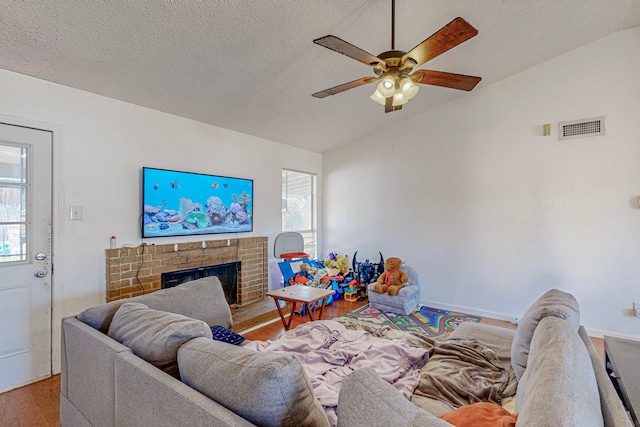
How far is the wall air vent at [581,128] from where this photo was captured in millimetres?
3488

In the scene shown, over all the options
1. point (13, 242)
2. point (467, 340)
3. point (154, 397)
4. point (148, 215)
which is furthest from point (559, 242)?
point (13, 242)

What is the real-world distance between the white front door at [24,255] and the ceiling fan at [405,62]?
241 cm

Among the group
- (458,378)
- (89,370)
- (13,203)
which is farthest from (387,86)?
(13,203)

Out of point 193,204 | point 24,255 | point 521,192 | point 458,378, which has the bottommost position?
point 458,378

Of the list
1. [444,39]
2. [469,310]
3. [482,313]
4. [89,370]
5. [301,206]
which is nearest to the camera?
[89,370]

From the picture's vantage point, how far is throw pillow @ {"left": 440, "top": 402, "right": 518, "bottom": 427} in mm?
1009

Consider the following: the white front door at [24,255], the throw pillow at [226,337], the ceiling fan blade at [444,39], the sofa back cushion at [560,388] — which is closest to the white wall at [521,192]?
the ceiling fan blade at [444,39]

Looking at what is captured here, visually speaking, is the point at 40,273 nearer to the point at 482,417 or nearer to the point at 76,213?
the point at 76,213

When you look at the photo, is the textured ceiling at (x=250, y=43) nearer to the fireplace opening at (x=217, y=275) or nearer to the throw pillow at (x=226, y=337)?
the fireplace opening at (x=217, y=275)

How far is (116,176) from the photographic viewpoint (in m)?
3.00

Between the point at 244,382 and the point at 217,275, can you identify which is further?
the point at 217,275

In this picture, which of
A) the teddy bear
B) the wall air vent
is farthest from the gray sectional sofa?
the wall air vent

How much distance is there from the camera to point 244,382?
97 cm

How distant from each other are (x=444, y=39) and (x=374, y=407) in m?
1.88
